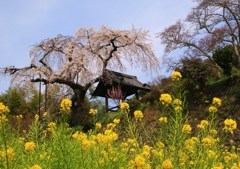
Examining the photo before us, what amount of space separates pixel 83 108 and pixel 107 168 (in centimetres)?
1443

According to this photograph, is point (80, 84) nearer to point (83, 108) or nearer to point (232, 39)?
point (83, 108)

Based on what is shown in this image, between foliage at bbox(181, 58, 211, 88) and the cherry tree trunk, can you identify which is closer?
foliage at bbox(181, 58, 211, 88)

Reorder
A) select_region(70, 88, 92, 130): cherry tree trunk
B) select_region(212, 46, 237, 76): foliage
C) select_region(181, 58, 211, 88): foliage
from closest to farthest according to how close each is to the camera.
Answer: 1. select_region(181, 58, 211, 88): foliage
2. select_region(212, 46, 237, 76): foliage
3. select_region(70, 88, 92, 130): cherry tree trunk

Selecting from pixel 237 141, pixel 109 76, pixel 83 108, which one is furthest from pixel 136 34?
pixel 237 141

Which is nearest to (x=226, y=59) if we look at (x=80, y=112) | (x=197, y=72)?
(x=197, y=72)

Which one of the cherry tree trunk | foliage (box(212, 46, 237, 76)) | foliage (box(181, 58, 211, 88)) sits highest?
foliage (box(212, 46, 237, 76))

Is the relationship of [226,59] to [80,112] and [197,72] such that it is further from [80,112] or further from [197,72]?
[80,112]

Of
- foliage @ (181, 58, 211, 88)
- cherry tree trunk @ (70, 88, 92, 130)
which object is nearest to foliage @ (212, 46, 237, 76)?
foliage @ (181, 58, 211, 88)

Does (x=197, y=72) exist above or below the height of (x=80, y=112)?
above

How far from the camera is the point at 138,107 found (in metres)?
13.9

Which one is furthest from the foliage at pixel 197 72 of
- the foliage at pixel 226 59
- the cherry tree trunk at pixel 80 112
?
the cherry tree trunk at pixel 80 112

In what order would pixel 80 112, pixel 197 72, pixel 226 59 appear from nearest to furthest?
pixel 197 72
pixel 226 59
pixel 80 112

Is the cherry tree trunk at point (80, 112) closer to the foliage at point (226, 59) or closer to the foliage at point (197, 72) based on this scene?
the foliage at point (197, 72)

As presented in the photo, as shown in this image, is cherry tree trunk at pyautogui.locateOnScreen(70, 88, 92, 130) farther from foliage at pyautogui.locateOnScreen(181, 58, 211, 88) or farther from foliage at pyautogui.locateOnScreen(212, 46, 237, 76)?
foliage at pyautogui.locateOnScreen(212, 46, 237, 76)
